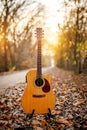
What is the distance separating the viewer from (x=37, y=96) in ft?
20.5

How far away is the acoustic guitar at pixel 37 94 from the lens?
6.20m

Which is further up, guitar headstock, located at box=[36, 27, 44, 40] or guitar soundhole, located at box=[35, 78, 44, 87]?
guitar headstock, located at box=[36, 27, 44, 40]

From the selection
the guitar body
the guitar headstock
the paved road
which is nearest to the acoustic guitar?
the guitar body

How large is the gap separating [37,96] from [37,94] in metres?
0.05

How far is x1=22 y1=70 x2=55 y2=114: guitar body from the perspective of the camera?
620 cm

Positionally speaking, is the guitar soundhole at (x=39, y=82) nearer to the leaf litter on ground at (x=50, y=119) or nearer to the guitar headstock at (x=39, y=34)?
the leaf litter on ground at (x=50, y=119)

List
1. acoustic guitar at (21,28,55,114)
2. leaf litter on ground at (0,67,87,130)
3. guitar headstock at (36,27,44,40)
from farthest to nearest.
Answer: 1. guitar headstock at (36,27,44,40)
2. acoustic guitar at (21,28,55,114)
3. leaf litter on ground at (0,67,87,130)

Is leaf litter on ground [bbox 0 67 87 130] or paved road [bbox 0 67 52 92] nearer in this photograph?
leaf litter on ground [bbox 0 67 87 130]

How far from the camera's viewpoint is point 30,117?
6309mm

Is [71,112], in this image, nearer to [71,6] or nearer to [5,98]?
[5,98]

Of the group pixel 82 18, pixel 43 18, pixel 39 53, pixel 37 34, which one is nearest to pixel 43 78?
pixel 39 53

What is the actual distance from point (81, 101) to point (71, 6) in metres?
12.7

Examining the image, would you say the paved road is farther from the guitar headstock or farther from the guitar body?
the guitar headstock

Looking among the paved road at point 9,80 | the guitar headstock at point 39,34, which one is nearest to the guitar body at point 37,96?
the guitar headstock at point 39,34
